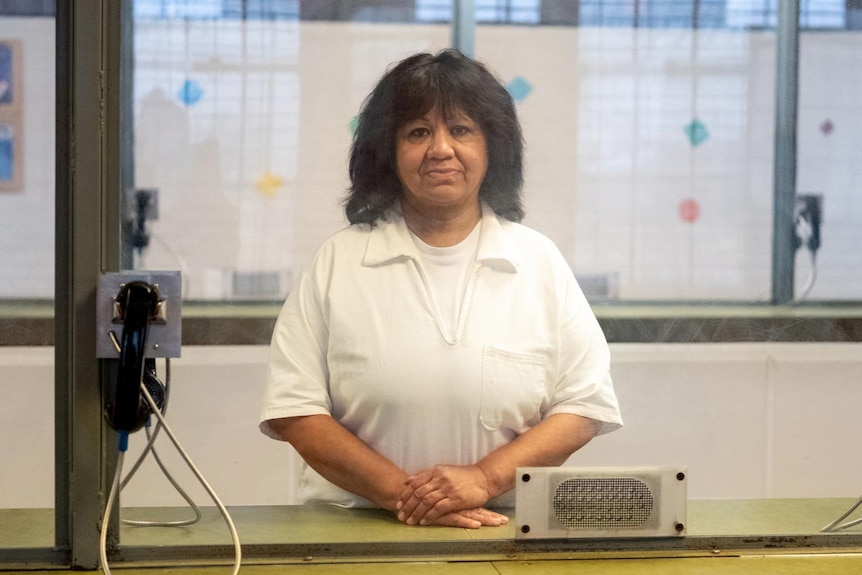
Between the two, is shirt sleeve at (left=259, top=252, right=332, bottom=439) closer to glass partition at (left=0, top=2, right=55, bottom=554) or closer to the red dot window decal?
glass partition at (left=0, top=2, right=55, bottom=554)

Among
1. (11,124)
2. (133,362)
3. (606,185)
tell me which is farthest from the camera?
(606,185)

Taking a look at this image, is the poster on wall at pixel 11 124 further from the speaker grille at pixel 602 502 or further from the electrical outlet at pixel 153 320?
the speaker grille at pixel 602 502

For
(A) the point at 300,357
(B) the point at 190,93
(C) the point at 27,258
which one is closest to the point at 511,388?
(A) the point at 300,357

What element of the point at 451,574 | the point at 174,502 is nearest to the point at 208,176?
the point at 174,502

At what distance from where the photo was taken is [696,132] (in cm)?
194

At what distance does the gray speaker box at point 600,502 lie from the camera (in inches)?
73.2

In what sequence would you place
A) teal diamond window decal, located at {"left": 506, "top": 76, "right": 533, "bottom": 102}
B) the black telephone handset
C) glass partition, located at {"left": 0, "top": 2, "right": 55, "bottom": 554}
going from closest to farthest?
1. the black telephone handset
2. glass partition, located at {"left": 0, "top": 2, "right": 55, "bottom": 554}
3. teal diamond window decal, located at {"left": 506, "top": 76, "right": 533, "bottom": 102}

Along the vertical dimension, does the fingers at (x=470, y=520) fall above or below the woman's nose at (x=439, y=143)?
below

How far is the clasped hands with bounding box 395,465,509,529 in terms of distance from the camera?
189cm

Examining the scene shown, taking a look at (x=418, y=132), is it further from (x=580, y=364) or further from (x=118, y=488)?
(x=118, y=488)

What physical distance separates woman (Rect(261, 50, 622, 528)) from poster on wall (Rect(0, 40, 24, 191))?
0.52m

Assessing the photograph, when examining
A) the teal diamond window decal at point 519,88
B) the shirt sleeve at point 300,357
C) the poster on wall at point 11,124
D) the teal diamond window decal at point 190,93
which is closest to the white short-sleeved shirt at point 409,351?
the shirt sleeve at point 300,357

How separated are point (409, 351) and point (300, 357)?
7.7 inches

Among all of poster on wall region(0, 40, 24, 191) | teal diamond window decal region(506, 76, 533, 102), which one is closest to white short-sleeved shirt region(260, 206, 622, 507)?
teal diamond window decal region(506, 76, 533, 102)
